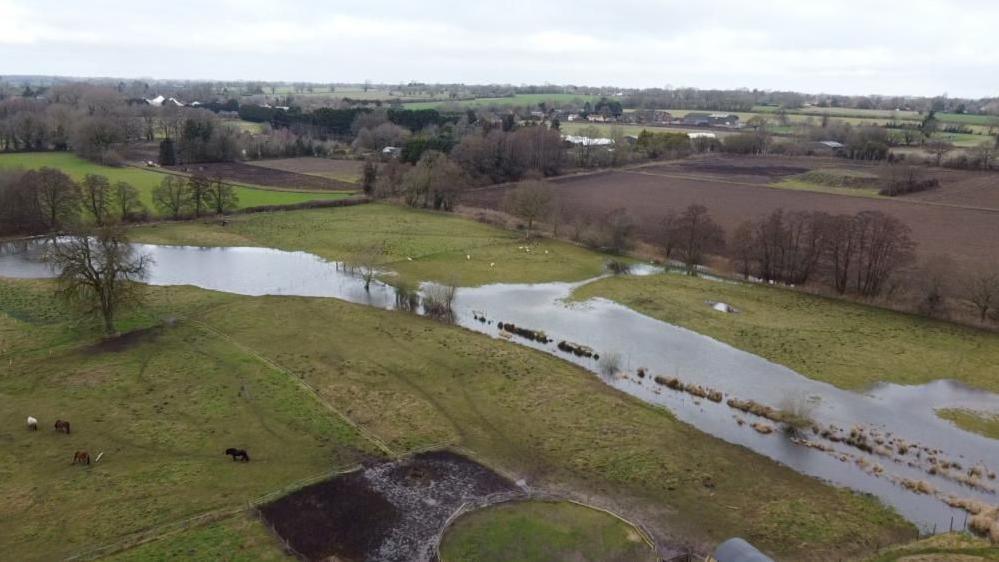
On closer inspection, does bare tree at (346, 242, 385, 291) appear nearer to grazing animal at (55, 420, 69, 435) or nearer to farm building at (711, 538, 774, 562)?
grazing animal at (55, 420, 69, 435)

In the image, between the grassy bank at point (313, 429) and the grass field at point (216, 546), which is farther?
the grassy bank at point (313, 429)

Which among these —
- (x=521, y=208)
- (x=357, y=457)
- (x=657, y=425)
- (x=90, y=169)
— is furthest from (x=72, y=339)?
(x=90, y=169)

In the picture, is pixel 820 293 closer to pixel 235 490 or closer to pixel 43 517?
pixel 235 490

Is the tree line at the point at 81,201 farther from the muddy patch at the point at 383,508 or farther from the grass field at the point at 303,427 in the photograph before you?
the muddy patch at the point at 383,508

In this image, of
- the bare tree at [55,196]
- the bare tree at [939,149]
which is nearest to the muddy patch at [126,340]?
the bare tree at [55,196]

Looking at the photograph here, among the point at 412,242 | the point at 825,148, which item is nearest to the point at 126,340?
the point at 412,242

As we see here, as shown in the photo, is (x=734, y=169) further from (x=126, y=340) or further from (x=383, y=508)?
(x=383, y=508)
